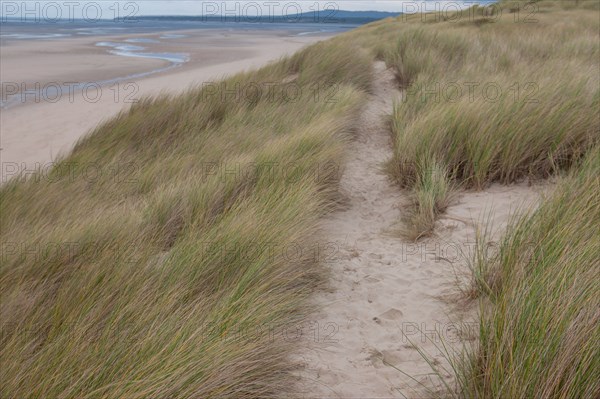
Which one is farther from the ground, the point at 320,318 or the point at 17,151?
the point at 17,151

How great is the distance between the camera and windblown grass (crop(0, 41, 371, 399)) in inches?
59.9

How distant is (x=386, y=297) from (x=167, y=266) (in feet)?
3.64

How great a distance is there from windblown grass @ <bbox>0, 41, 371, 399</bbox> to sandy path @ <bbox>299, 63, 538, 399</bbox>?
17 cm

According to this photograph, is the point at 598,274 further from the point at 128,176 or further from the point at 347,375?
the point at 128,176

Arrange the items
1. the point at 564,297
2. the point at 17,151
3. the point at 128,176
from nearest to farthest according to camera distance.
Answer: the point at 564,297 → the point at 128,176 → the point at 17,151

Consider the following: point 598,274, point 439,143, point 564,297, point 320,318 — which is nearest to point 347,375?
point 320,318

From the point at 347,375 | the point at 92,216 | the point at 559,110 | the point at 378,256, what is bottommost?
the point at 347,375

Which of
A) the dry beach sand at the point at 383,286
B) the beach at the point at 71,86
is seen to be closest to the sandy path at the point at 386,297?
the dry beach sand at the point at 383,286

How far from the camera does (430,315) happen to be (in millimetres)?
2121

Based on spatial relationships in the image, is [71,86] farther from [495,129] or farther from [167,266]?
[167,266]

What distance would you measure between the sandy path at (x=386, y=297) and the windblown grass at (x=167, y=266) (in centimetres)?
17

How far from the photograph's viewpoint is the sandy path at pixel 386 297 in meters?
1.78

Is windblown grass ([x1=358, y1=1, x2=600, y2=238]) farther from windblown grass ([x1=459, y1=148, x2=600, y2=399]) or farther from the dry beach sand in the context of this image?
windblown grass ([x1=459, y1=148, x2=600, y2=399])

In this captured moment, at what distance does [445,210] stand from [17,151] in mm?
6125
